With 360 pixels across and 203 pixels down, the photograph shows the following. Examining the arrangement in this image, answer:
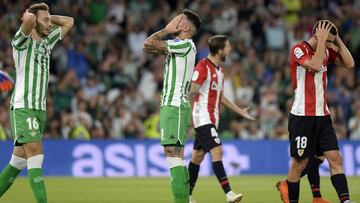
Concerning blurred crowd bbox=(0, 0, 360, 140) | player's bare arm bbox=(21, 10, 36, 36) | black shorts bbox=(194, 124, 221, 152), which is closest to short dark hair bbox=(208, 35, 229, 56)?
black shorts bbox=(194, 124, 221, 152)

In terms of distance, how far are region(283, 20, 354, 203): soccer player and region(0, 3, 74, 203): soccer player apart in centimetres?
313

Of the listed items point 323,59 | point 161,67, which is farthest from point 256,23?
point 323,59

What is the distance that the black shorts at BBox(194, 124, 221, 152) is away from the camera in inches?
577

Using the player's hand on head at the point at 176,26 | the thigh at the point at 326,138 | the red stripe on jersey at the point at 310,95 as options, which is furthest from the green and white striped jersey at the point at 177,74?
the thigh at the point at 326,138

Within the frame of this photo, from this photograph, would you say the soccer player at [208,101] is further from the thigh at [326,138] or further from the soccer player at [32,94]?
the soccer player at [32,94]

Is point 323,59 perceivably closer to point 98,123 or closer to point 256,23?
point 98,123

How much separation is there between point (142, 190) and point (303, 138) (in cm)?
570

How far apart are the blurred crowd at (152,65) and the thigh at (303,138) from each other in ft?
37.0

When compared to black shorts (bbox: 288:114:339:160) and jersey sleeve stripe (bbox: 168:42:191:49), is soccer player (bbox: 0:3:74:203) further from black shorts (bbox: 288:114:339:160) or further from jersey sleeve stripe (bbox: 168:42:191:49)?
black shorts (bbox: 288:114:339:160)

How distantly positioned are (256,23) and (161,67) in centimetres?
346

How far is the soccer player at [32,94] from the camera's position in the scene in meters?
11.7

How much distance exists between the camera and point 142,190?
1727cm

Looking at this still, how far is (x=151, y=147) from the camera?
22359 mm

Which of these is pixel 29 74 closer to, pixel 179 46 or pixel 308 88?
pixel 179 46
